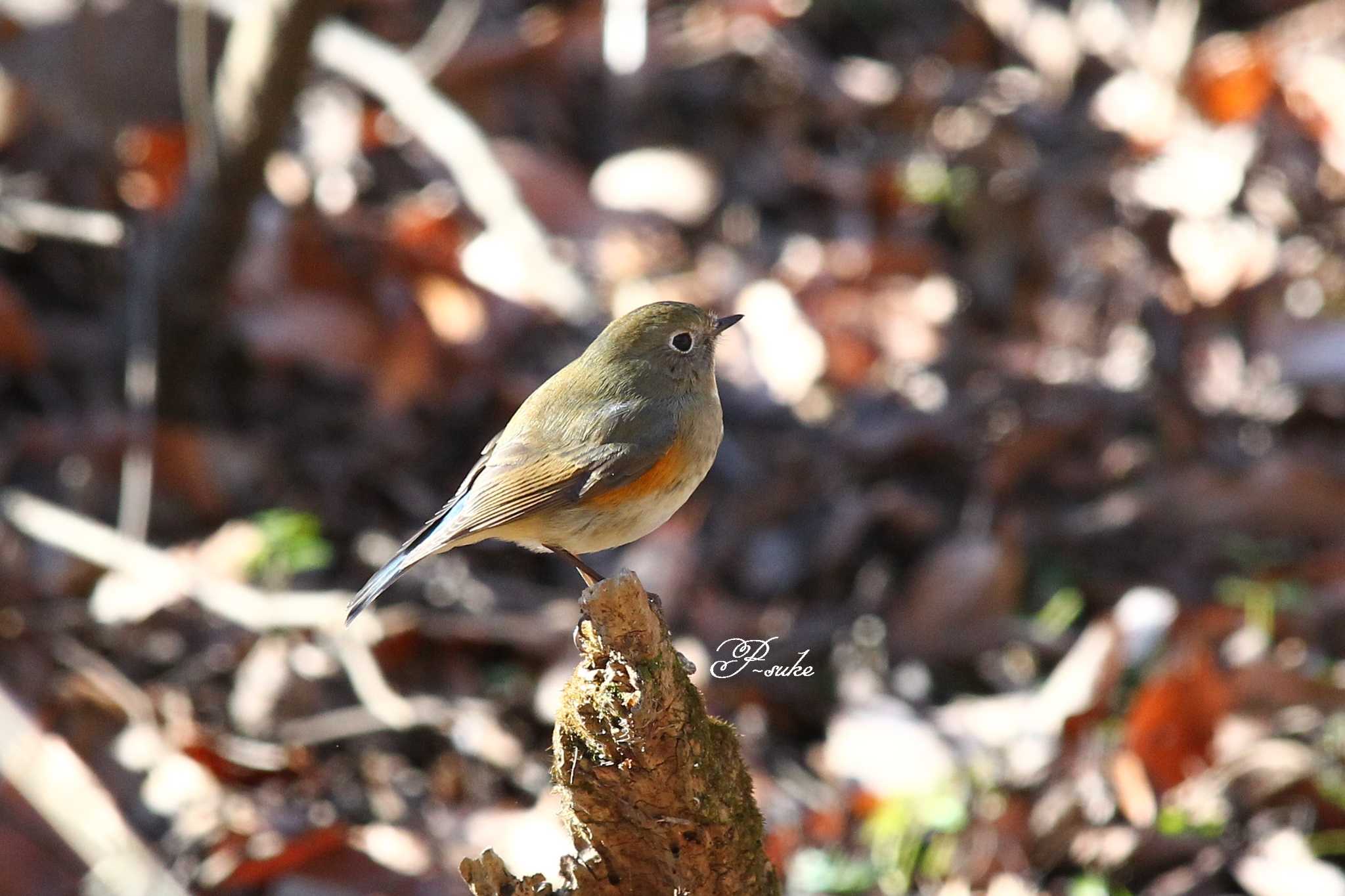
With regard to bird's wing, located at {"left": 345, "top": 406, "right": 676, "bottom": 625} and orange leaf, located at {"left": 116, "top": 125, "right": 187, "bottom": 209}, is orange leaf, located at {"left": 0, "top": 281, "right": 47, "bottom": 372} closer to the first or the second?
orange leaf, located at {"left": 116, "top": 125, "right": 187, "bottom": 209}

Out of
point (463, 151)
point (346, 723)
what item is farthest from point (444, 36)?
point (346, 723)

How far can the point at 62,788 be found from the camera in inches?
154

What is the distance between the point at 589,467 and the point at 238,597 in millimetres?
1788

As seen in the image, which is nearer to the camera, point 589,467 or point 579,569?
point 589,467

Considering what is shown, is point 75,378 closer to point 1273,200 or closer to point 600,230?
point 600,230

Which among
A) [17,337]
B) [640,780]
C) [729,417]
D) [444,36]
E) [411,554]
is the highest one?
[444,36]

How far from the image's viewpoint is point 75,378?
17.9 feet

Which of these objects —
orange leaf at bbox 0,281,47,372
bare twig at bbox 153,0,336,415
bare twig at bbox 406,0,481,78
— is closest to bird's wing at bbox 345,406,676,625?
bare twig at bbox 153,0,336,415

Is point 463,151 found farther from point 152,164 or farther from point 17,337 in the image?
point 17,337

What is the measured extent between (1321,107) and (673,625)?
385 centimetres

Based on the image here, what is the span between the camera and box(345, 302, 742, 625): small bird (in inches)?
126

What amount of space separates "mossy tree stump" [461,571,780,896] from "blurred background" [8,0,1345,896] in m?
0.97

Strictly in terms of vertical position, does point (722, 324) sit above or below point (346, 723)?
above

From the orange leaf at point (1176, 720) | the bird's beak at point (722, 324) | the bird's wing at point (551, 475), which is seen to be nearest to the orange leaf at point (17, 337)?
the bird's wing at point (551, 475)
